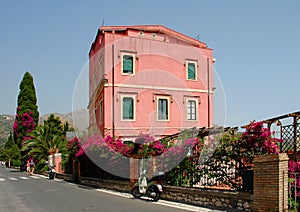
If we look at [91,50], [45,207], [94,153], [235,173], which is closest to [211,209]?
[235,173]

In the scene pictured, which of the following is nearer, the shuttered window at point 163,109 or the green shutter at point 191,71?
the shuttered window at point 163,109

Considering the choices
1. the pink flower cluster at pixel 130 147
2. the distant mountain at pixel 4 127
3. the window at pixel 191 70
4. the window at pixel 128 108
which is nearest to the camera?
the pink flower cluster at pixel 130 147

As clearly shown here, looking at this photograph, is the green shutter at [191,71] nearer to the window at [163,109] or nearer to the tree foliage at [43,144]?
the window at [163,109]

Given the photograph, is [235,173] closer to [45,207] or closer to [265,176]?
[265,176]

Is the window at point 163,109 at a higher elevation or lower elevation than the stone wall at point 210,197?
higher

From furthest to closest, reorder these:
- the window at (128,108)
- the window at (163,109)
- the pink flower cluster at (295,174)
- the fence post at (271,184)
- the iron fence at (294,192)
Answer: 1. the window at (163,109)
2. the window at (128,108)
3. the pink flower cluster at (295,174)
4. the iron fence at (294,192)
5. the fence post at (271,184)

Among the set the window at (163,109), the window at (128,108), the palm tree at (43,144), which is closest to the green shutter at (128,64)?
the window at (128,108)

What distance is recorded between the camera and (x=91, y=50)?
118ft

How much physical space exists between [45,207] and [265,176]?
766 centimetres

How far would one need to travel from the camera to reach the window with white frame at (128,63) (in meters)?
29.5

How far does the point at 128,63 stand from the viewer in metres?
29.8

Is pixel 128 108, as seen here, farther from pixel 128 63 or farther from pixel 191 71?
pixel 191 71

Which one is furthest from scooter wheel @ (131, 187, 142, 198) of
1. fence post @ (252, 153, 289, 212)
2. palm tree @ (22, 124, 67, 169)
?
palm tree @ (22, 124, 67, 169)

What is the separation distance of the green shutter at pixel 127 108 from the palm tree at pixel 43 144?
1485 centimetres
